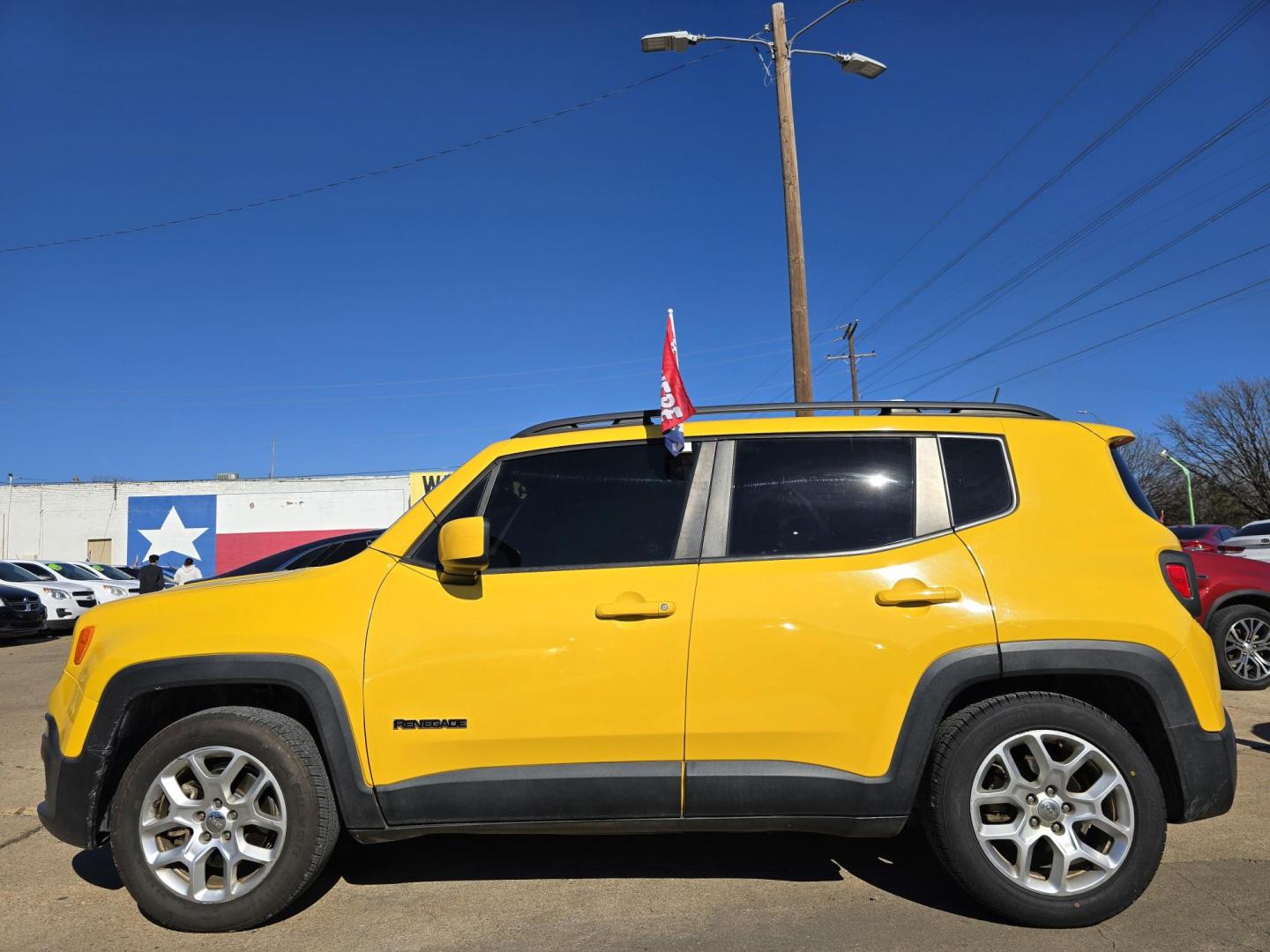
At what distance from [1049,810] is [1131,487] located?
1.34 m

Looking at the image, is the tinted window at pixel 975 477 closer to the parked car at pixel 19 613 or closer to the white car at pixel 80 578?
the parked car at pixel 19 613


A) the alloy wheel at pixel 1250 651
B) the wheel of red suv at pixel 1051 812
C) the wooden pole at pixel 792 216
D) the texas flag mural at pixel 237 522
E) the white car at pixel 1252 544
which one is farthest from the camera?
the texas flag mural at pixel 237 522

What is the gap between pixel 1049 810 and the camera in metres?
3.05

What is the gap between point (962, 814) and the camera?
10.0 feet

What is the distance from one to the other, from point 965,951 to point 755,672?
45.8 inches

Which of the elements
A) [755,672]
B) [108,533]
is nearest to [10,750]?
[755,672]

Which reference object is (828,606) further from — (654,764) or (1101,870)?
(1101,870)

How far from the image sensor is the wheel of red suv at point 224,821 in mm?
3137

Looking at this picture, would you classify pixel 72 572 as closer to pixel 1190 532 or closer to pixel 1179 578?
pixel 1179 578

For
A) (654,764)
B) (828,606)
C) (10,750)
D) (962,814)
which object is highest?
(828,606)

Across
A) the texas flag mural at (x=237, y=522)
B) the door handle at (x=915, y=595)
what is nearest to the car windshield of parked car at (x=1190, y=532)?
the door handle at (x=915, y=595)

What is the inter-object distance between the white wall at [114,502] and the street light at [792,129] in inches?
1063

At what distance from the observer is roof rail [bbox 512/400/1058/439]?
3.47 m

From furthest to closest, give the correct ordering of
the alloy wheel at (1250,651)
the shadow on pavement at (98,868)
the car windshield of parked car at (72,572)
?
the car windshield of parked car at (72,572) → the alloy wheel at (1250,651) → the shadow on pavement at (98,868)
